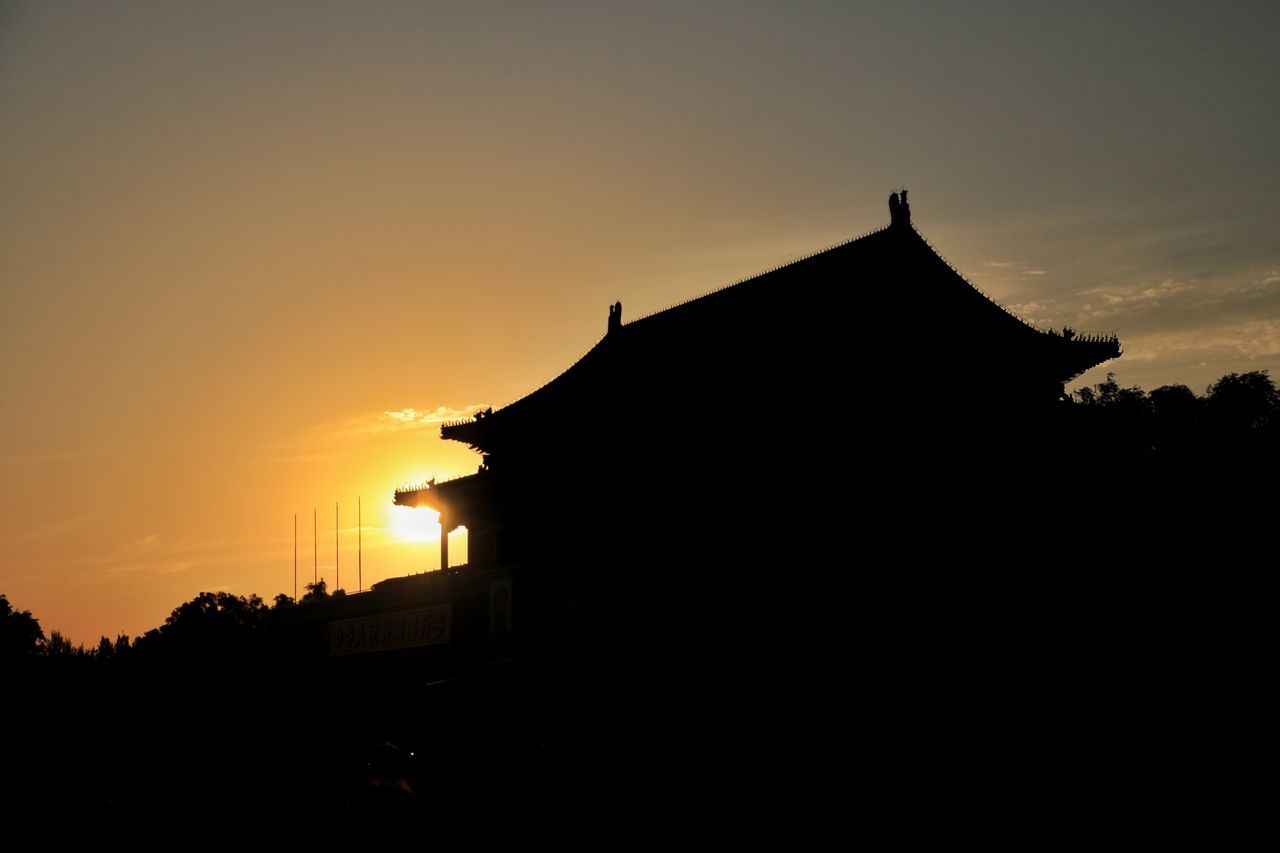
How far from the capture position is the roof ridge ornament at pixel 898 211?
23.4 m

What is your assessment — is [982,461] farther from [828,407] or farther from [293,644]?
[293,644]

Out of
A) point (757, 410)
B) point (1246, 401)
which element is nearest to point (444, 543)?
point (757, 410)

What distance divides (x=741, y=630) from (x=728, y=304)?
465 inches

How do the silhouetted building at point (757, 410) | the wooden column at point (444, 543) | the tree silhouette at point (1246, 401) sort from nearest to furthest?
the silhouetted building at point (757, 410) → the wooden column at point (444, 543) → the tree silhouette at point (1246, 401)

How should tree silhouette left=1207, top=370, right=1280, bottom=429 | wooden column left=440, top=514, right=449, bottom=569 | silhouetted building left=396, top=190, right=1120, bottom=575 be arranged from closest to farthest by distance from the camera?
silhouetted building left=396, top=190, right=1120, bottom=575 → wooden column left=440, top=514, right=449, bottom=569 → tree silhouette left=1207, top=370, right=1280, bottom=429

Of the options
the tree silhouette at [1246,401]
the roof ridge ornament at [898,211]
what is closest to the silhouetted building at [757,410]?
the roof ridge ornament at [898,211]

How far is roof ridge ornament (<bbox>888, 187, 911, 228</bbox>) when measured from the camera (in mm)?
23375

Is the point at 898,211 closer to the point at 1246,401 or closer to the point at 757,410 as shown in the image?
the point at 757,410

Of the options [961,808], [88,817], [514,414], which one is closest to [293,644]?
[514,414]

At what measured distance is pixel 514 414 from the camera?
28.2m

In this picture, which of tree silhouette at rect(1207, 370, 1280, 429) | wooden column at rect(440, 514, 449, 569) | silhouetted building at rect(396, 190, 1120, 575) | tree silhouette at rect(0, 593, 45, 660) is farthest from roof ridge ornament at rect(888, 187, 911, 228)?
tree silhouette at rect(0, 593, 45, 660)

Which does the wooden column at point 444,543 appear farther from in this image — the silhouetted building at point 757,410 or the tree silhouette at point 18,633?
the tree silhouette at point 18,633

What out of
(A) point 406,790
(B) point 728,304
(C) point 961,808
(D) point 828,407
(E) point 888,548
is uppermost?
(B) point 728,304

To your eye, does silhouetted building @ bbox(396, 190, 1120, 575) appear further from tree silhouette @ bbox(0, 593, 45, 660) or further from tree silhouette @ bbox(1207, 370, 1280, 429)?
tree silhouette @ bbox(0, 593, 45, 660)
